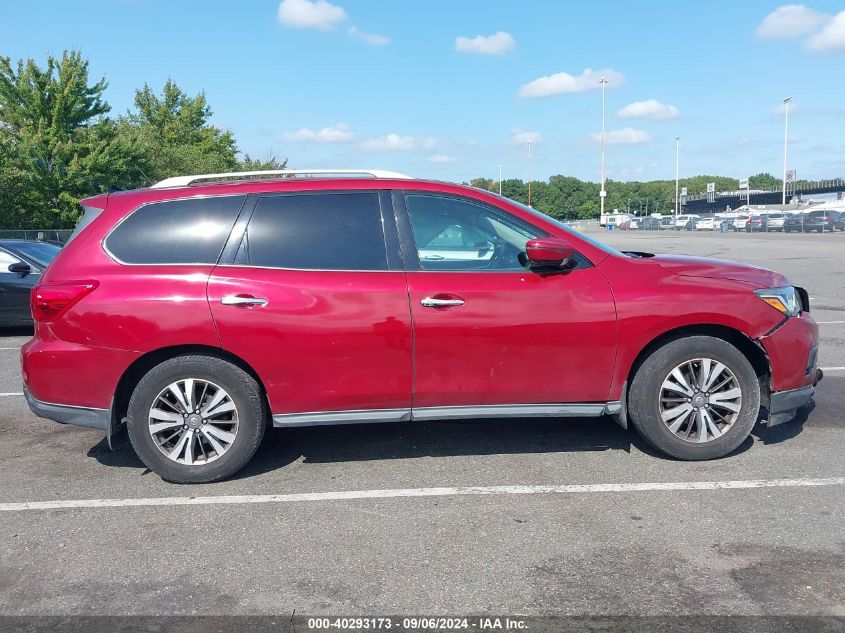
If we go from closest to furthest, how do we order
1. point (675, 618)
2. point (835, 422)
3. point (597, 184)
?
point (675, 618) < point (835, 422) < point (597, 184)

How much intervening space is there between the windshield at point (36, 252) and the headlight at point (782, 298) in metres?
9.48

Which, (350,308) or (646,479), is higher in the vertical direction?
(350,308)

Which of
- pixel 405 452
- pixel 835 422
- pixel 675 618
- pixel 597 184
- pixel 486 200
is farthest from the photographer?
pixel 597 184

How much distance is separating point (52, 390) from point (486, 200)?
9.70 ft

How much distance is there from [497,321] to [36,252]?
9.20m

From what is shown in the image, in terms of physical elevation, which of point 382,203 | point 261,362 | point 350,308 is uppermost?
point 382,203

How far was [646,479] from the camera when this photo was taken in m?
4.59

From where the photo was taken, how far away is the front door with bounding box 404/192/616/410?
14.9 ft

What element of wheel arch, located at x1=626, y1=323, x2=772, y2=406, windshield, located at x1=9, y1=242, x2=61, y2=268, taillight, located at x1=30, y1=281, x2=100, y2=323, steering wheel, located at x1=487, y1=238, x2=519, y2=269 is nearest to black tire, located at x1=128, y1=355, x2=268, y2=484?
taillight, located at x1=30, y1=281, x2=100, y2=323

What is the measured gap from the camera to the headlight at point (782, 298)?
481 cm

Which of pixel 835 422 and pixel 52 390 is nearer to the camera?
pixel 52 390

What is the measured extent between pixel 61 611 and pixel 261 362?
175 cm

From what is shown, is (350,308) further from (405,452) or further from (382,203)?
(405,452)

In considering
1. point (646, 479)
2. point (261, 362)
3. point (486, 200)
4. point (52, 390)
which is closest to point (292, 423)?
point (261, 362)
